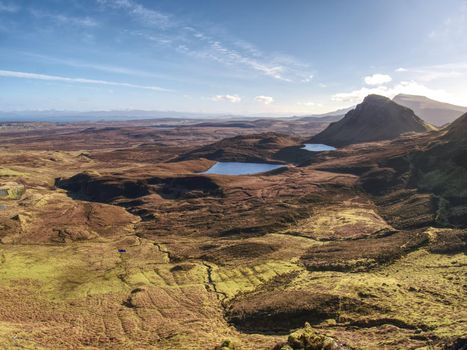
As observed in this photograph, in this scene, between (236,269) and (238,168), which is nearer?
(236,269)

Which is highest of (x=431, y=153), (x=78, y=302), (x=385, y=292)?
(x=431, y=153)

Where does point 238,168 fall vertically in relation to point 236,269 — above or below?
above

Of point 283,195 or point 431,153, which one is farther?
point 431,153

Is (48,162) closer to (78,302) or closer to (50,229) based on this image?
(50,229)

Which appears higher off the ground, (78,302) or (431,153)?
(431,153)

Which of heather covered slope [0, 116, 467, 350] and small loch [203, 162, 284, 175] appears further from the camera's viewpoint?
small loch [203, 162, 284, 175]

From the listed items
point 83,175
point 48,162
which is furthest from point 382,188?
point 48,162

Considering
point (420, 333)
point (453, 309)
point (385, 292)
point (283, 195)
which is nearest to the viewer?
point (420, 333)

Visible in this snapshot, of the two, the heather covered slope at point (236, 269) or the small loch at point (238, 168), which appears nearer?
the heather covered slope at point (236, 269)
